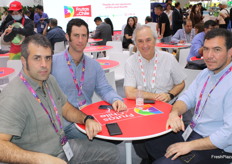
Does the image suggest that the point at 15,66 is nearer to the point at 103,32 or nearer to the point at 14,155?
the point at 14,155

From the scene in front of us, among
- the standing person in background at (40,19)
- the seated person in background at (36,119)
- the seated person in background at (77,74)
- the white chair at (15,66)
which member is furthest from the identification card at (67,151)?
the standing person in background at (40,19)

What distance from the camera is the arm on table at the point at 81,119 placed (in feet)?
5.63

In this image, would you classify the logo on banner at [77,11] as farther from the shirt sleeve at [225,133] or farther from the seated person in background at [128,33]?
the shirt sleeve at [225,133]

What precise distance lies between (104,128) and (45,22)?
8531 millimetres

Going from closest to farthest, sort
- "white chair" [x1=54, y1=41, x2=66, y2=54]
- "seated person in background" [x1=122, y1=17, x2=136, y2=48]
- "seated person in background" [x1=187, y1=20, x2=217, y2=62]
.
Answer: "seated person in background" [x1=187, y1=20, x2=217, y2=62] < "white chair" [x1=54, y1=41, x2=66, y2=54] < "seated person in background" [x1=122, y1=17, x2=136, y2=48]

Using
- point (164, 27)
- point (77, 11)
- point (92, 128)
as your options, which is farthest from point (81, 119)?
point (77, 11)

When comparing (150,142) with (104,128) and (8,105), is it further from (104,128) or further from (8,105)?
(8,105)

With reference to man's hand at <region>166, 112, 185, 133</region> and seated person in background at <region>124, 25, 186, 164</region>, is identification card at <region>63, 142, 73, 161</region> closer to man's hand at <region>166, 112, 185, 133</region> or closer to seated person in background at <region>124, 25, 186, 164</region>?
man's hand at <region>166, 112, 185, 133</region>

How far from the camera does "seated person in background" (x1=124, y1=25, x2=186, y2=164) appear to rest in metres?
2.66

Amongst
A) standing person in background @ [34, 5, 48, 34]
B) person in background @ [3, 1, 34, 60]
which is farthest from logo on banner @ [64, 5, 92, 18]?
person in background @ [3, 1, 34, 60]

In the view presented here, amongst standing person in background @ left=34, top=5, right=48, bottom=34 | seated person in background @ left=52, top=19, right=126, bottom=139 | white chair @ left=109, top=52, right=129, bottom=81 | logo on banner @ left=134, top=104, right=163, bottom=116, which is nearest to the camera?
logo on banner @ left=134, top=104, right=163, bottom=116

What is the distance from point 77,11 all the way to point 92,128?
9.70 m

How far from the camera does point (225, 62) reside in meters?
1.85

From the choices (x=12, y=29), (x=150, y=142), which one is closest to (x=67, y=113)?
(x=150, y=142)
